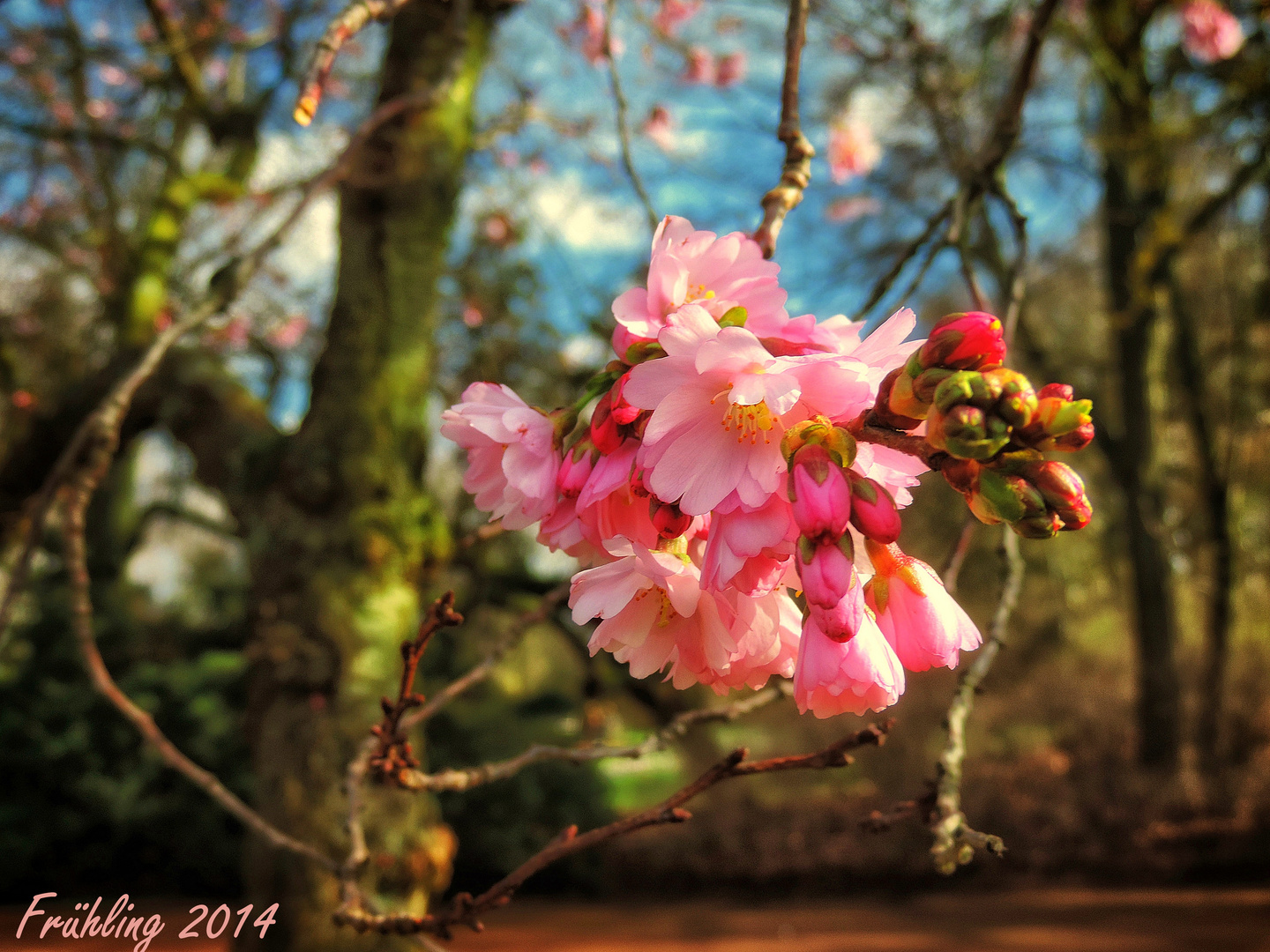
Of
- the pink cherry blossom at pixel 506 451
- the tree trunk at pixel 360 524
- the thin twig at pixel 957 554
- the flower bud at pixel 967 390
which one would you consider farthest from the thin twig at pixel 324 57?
the tree trunk at pixel 360 524

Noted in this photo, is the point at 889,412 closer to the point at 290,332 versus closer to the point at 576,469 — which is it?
the point at 576,469

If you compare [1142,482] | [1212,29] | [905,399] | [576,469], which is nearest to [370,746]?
[576,469]

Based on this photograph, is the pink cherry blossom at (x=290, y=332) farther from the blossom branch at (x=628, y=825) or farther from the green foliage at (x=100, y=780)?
the blossom branch at (x=628, y=825)

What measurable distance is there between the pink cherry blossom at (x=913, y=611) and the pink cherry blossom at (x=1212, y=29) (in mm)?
5896

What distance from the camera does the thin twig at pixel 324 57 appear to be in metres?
0.60

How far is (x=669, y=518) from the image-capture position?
0.58 m

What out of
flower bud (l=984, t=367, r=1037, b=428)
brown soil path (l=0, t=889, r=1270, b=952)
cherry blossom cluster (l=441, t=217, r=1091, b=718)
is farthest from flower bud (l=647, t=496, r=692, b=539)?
brown soil path (l=0, t=889, r=1270, b=952)

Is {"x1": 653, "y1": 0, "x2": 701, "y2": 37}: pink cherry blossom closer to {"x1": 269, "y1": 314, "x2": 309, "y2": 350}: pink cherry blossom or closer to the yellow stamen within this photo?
{"x1": 269, "y1": 314, "x2": 309, "y2": 350}: pink cherry blossom

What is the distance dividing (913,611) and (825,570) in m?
0.12

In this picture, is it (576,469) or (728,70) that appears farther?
(728,70)

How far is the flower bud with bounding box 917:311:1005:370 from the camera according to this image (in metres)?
0.49

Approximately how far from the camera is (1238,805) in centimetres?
645

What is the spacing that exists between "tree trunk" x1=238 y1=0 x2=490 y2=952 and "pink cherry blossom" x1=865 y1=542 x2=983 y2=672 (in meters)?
2.03

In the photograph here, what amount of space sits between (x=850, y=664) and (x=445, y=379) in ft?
17.4
